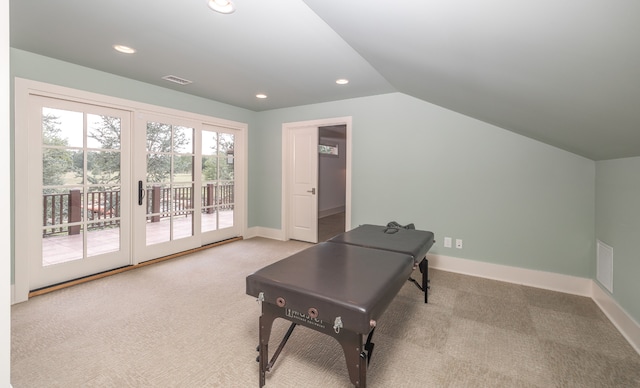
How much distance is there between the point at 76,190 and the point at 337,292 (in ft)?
10.3

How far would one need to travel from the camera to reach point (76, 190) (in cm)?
295

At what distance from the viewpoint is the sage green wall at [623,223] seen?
6.44 feet

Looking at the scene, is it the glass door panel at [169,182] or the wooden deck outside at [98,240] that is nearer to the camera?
the wooden deck outside at [98,240]

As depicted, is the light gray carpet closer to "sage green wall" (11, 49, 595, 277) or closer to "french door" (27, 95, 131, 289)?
"french door" (27, 95, 131, 289)

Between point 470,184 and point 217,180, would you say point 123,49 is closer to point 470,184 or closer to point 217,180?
point 217,180

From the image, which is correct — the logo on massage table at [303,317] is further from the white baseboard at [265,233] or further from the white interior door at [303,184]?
the white baseboard at [265,233]

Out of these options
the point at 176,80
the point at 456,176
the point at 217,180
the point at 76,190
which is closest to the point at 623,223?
the point at 456,176

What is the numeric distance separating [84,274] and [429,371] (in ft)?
11.5

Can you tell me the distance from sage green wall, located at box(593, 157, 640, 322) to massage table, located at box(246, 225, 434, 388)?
59.4 inches

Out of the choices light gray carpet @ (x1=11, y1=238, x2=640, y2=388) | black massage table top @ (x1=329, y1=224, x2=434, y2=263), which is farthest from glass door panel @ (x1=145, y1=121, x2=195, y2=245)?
black massage table top @ (x1=329, y1=224, x2=434, y2=263)

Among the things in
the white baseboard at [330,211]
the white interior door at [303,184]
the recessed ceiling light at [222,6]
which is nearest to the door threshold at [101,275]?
the white interior door at [303,184]

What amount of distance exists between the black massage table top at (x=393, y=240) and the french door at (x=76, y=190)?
105 inches

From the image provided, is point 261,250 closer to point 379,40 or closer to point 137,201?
point 137,201
